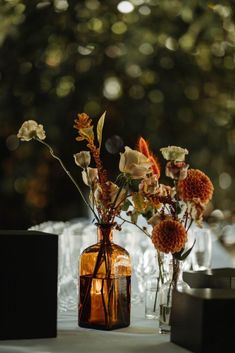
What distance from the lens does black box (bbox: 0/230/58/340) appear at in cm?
138

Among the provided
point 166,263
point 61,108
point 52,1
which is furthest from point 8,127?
point 166,263

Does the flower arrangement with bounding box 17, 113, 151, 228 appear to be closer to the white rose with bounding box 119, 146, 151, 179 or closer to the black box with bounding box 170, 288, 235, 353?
the white rose with bounding box 119, 146, 151, 179

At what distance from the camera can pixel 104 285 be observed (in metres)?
1.52

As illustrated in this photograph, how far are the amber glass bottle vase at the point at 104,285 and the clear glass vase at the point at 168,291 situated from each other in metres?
0.07

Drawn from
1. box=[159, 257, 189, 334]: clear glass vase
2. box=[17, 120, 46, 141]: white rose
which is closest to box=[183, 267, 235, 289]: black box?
box=[159, 257, 189, 334]: clear glass vase

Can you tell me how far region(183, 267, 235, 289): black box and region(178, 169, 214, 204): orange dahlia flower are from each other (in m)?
0.17

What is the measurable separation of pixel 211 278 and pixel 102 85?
6.00ft

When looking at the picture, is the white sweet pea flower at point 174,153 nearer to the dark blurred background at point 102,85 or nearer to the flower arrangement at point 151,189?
the flower arrangement at point 151,189

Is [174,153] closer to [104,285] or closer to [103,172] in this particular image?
[103,172]

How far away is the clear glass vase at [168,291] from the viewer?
152 centimetres

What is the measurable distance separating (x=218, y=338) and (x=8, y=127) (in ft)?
7.04

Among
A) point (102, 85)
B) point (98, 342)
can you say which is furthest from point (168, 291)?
point (102, 85)

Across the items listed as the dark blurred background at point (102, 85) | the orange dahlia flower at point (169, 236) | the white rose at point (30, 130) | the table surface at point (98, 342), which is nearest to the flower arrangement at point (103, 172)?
the white rose at point (30, 130)

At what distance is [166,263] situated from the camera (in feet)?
5.57
